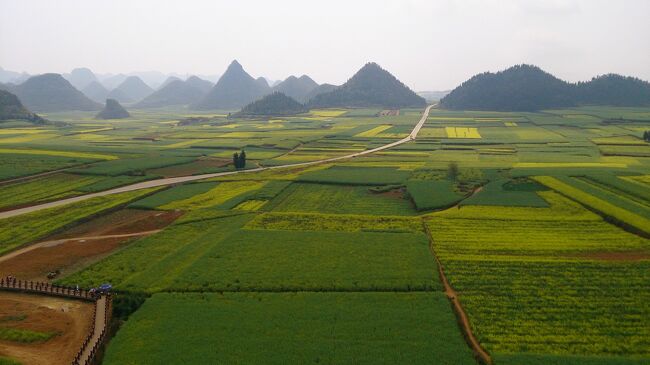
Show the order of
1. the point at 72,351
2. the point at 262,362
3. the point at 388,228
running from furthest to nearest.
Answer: the point at 388,228
the point at 72,351
the point at 262,362

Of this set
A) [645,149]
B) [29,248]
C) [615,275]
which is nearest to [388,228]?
[615,275]

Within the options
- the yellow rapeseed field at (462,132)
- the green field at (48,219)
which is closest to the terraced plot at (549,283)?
the green field at (48,219)

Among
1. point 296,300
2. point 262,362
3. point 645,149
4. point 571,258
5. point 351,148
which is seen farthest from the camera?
point 351,148

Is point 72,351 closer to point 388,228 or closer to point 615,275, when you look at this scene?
point 388,228

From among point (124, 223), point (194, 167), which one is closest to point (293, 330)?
point (124, 223)

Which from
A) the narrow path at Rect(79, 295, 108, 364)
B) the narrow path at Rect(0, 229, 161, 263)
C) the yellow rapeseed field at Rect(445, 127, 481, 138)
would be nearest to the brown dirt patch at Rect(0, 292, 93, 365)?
the narrow path at Rect(79, 295, 108, 364)

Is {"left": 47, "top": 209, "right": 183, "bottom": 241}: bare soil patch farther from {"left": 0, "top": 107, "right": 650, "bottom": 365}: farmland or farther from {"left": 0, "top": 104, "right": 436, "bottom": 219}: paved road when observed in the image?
{"left": 0, "top": 104, "right": 436, "bottom": 219}: paved road

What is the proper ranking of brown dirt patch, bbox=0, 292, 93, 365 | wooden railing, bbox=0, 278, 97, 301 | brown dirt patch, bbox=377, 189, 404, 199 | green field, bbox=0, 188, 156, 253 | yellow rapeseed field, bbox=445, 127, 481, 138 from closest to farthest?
brown dirt patch, bbox=0, 292, 93, 365
wooden railing, bbox=0, 278, 97, 301
green field, bbox=0, 188, 156, 253
brown dirt patch, bbox=377, 189, 404, 199
yellow rapeseed field, bbox=445, 127, 481, 138
